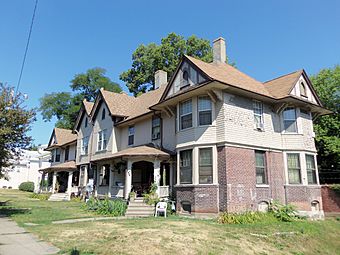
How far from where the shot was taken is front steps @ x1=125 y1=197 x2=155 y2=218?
1556 cm

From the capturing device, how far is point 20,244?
8.56 metres

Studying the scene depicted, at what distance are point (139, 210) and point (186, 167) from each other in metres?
3.52

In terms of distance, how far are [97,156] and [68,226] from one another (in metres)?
14.3

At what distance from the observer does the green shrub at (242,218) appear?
13.4m

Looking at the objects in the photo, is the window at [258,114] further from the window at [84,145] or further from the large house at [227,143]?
the window at [84,145]

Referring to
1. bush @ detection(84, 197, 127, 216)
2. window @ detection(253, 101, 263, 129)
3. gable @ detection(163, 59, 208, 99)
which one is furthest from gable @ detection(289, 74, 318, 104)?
bush @ detection(84, 197, 127, 216)

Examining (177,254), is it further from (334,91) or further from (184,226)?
(334,91)

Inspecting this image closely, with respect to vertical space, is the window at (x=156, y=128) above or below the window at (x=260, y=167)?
above

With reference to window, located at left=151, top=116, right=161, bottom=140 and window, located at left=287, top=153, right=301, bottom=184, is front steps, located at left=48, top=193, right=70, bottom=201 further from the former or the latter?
window, located at left=287, top=153, right=301, bottom=184

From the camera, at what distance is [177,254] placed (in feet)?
26.2

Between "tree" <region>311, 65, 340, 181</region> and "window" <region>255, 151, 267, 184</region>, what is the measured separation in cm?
863

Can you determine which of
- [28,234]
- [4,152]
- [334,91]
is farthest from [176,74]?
[334,91]

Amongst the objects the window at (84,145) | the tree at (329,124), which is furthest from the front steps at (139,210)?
the tree at (329,124)

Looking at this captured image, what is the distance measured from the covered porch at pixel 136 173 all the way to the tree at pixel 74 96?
26.7m
